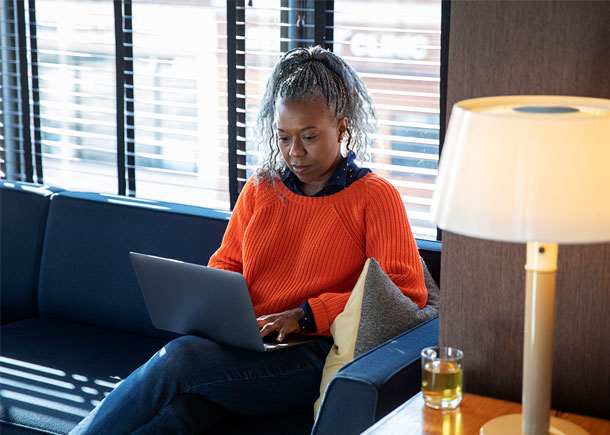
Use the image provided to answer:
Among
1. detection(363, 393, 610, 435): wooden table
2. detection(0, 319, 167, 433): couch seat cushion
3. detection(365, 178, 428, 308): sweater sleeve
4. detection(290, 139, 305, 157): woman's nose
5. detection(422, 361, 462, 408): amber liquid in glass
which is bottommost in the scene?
detection(0, 319, 167, 433): couch seat cushion

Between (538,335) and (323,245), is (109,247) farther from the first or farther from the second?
(538,335)

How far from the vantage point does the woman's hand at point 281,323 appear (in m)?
1.86

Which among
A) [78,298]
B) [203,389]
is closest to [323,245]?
[203,389]

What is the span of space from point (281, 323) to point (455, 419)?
677 mm

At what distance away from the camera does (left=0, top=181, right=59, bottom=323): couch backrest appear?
2686mm

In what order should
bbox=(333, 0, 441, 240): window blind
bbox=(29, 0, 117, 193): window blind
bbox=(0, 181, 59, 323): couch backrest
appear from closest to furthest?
bbox=(333, 0, 441, 240): window blind
bbox=(0, 181, 59, 323): couch backrest
bbox=(29, 0, 117, 193): window blind

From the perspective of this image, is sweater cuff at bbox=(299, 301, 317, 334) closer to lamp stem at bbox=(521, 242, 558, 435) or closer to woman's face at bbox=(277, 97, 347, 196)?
woman's face at bbox=(277, 97, 347, 196)

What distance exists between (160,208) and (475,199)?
5.27ft

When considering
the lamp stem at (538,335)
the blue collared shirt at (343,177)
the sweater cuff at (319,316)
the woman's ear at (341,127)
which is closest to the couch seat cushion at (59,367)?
the sweater cuff at (319,316)

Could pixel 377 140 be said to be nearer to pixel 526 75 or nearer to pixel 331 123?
pixel 331 123

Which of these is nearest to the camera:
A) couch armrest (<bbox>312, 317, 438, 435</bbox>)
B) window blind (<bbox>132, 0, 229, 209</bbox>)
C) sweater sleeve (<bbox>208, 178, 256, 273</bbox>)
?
couch armrest (<bbox>312, 317, 438, 435</bbox>)

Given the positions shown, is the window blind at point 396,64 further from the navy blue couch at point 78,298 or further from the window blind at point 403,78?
the navy blue couch at point 78,298

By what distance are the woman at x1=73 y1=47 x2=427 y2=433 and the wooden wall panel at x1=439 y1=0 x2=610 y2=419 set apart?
0.50 meters

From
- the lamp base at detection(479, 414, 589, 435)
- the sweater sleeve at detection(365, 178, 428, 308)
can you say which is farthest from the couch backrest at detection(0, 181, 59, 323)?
the lamp base at detection(479, 414, 589, 435)
